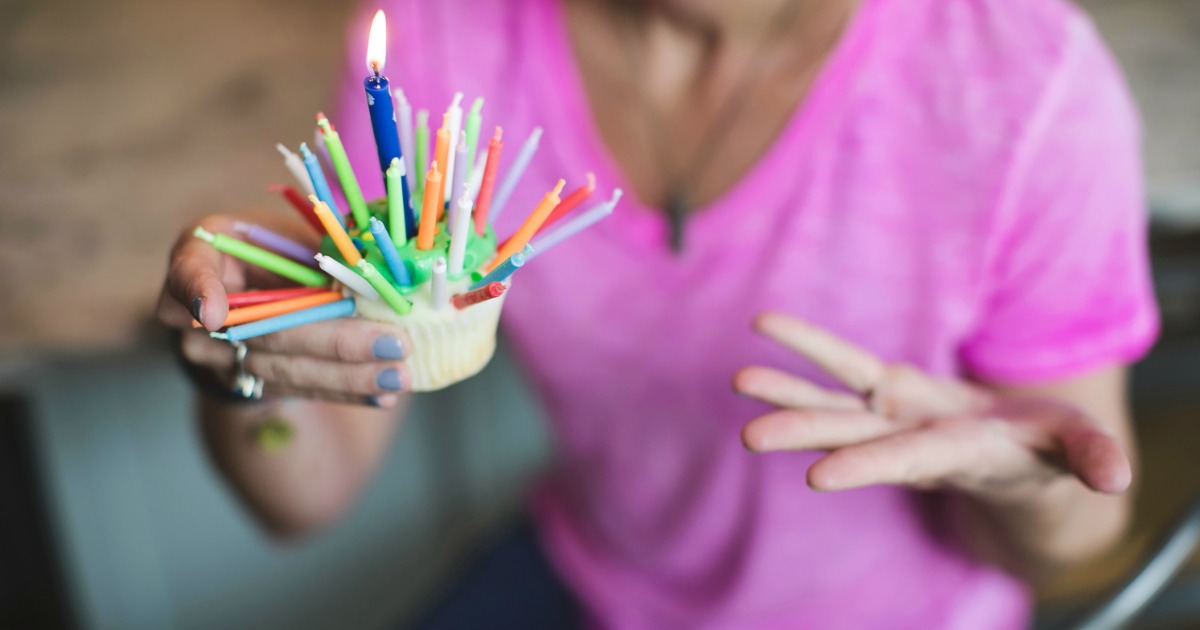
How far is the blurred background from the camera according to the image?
33.1 inches

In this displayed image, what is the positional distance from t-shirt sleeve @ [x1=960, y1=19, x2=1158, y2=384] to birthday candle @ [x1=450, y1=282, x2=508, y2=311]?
0.39m

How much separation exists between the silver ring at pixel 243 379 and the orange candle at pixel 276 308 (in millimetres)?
60

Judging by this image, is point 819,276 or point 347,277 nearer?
point 347,277

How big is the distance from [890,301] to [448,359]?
0.37 m

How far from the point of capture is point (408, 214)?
1.37ft

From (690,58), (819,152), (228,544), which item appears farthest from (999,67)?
(228,544)

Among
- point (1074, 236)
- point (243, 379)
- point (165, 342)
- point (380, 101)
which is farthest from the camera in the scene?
point (165, 342)

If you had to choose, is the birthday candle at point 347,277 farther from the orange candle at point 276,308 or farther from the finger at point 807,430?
the finger at point 807,430

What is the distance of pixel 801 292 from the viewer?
2.23ft

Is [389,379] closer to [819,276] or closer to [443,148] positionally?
[443,148]

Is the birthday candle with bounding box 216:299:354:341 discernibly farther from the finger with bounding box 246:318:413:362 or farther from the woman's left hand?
the woman's left hand

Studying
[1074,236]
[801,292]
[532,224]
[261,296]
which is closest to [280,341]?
[261,296]

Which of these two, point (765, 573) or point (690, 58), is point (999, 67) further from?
point (765, 573)

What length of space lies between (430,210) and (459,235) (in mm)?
17
